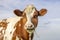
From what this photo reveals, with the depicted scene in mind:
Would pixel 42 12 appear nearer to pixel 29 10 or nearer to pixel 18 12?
pixel 29 10

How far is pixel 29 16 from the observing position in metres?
13.7

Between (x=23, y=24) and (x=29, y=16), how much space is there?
355mm

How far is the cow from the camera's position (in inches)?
533

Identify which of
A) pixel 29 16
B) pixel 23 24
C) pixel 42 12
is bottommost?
pixel 23 24

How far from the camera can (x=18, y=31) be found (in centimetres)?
1375

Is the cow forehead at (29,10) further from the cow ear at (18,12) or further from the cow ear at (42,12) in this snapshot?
the cow ear at (42,12)

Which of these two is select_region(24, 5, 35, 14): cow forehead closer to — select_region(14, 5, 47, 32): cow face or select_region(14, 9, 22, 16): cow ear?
select_region(14, 5, 47, 32): cow face

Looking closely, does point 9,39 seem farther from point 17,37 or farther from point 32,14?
point 32,14

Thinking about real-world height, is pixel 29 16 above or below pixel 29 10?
below

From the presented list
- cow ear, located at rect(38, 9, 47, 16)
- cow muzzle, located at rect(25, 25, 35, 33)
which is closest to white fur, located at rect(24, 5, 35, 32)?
cow muzzle, located at rect(25, 25, 35, 33)

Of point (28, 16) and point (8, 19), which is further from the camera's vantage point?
point (8, 19)

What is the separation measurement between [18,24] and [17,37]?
0.48 meters

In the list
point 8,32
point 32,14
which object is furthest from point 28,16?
point 8,32

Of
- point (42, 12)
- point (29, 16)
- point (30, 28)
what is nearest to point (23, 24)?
point (29, 16)
